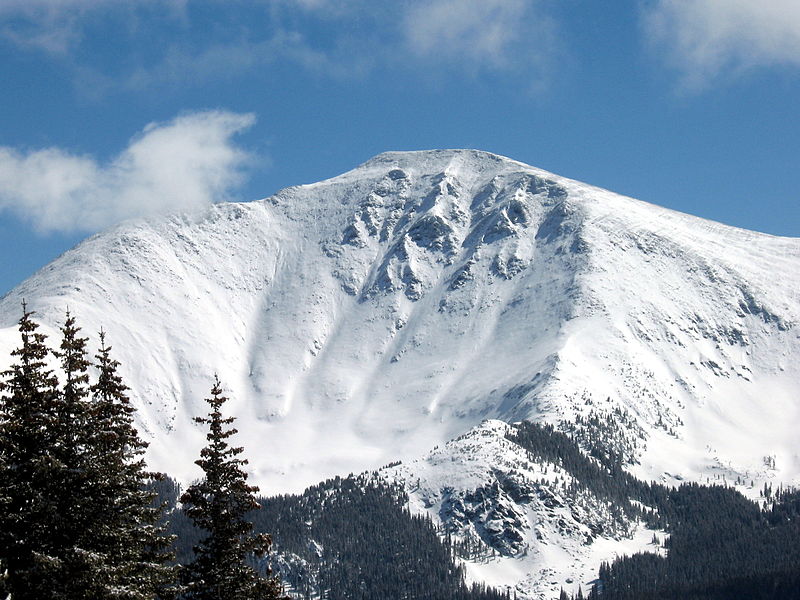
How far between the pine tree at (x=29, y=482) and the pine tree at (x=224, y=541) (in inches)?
253

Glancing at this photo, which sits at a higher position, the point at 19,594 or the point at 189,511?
the point at 189,511

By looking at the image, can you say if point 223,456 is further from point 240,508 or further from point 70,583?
point 70,583

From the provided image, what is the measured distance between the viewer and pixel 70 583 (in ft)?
116

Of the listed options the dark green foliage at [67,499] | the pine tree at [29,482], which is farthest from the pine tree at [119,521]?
the pine tree at [29,482]

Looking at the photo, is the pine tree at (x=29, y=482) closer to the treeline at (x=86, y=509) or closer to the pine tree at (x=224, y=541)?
the treeline at (x=86, y=509)

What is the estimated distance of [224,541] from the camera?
139 feet

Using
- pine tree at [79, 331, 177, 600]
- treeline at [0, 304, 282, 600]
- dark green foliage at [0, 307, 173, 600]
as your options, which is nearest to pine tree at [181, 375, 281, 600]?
treeline at [0, 304, 282, 600]

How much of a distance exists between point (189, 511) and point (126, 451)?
3.58m

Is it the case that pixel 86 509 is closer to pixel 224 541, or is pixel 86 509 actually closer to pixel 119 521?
pixel 119 521

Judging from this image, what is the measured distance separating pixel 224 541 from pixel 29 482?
8844 mm

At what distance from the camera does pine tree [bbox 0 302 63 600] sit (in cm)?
3506

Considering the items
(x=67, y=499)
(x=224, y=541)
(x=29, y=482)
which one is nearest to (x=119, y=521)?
(x=67, y=499)

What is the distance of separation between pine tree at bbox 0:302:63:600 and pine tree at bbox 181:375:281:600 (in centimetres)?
643

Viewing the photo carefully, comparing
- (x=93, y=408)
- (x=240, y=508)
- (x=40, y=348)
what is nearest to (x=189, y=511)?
(x=240, y=508)
